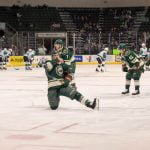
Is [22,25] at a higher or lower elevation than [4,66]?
higher

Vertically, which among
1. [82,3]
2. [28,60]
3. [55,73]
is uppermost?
[82,3]

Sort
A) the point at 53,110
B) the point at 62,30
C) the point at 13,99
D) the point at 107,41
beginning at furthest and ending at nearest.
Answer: the point at 62,30 → the point at 107,41 → the point at 13,99 → the point at 53,110

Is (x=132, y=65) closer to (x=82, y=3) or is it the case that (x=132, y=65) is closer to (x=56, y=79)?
(x=56, y=79)

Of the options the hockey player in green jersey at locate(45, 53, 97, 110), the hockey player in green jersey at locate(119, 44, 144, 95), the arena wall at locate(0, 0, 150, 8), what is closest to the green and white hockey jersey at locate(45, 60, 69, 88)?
the hockey player in green jersey at locate(45, 53, 97, 110)

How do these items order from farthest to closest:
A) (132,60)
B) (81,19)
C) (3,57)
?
(81,19), (3,57), (132,60)

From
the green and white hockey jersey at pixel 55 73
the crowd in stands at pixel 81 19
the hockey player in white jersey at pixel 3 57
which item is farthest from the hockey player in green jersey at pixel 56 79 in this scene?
the crowd in stands at pixel 81 19

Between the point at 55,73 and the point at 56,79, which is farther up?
the point at 55,73

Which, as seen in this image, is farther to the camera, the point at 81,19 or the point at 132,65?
the point at 81,19

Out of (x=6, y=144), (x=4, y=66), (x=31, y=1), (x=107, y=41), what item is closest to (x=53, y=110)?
(x=6, y=144)

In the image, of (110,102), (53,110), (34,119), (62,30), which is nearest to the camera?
(34,119)

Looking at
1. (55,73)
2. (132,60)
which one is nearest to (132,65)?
(132,60)

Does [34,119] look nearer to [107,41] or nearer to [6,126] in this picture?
[6,126]

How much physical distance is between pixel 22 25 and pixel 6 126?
118 feet

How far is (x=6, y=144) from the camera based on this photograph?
706 cm
